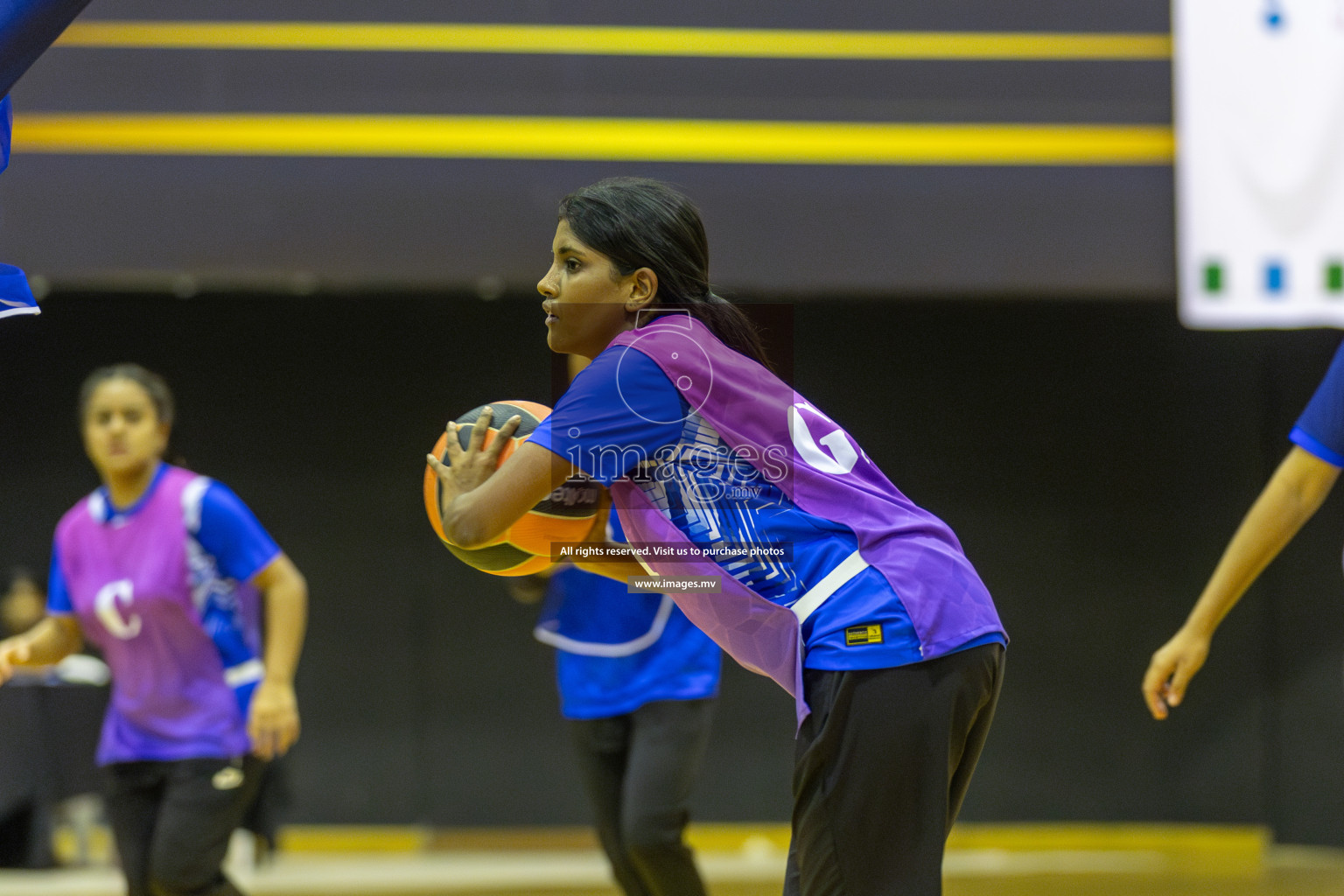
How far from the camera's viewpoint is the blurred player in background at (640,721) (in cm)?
335

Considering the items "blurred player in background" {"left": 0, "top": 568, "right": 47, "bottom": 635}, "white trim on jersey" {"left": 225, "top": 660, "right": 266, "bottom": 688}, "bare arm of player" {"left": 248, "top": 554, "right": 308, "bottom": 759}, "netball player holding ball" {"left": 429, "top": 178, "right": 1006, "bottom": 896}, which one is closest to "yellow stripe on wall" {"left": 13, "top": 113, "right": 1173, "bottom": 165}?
"blurred player in background" {"left": 0, "top": 568, "right": 47, "bottom": 635}

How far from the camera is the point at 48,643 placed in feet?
10.9

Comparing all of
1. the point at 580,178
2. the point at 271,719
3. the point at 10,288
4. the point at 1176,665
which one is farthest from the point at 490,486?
the point at 580,178

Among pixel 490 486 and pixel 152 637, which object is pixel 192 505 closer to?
pixel 152 637

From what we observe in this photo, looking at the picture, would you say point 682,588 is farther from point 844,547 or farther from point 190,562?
point 190,562

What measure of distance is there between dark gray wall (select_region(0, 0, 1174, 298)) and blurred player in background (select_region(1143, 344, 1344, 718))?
323 cm

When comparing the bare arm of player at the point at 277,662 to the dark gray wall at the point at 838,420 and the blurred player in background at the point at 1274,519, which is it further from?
the dark gray wall at the point at 838,420

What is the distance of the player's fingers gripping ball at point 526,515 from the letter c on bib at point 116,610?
147 centimetres

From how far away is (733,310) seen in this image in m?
2.12

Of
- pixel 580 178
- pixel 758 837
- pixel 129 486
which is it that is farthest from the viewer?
pixel 758 837

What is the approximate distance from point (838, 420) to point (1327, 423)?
389cm

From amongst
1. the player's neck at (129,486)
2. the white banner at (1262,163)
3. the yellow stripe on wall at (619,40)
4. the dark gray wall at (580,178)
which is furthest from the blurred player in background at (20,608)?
the white banner at (1262,163)

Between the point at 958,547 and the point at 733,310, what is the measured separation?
0.54m

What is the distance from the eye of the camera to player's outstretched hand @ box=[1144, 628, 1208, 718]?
2.43m
